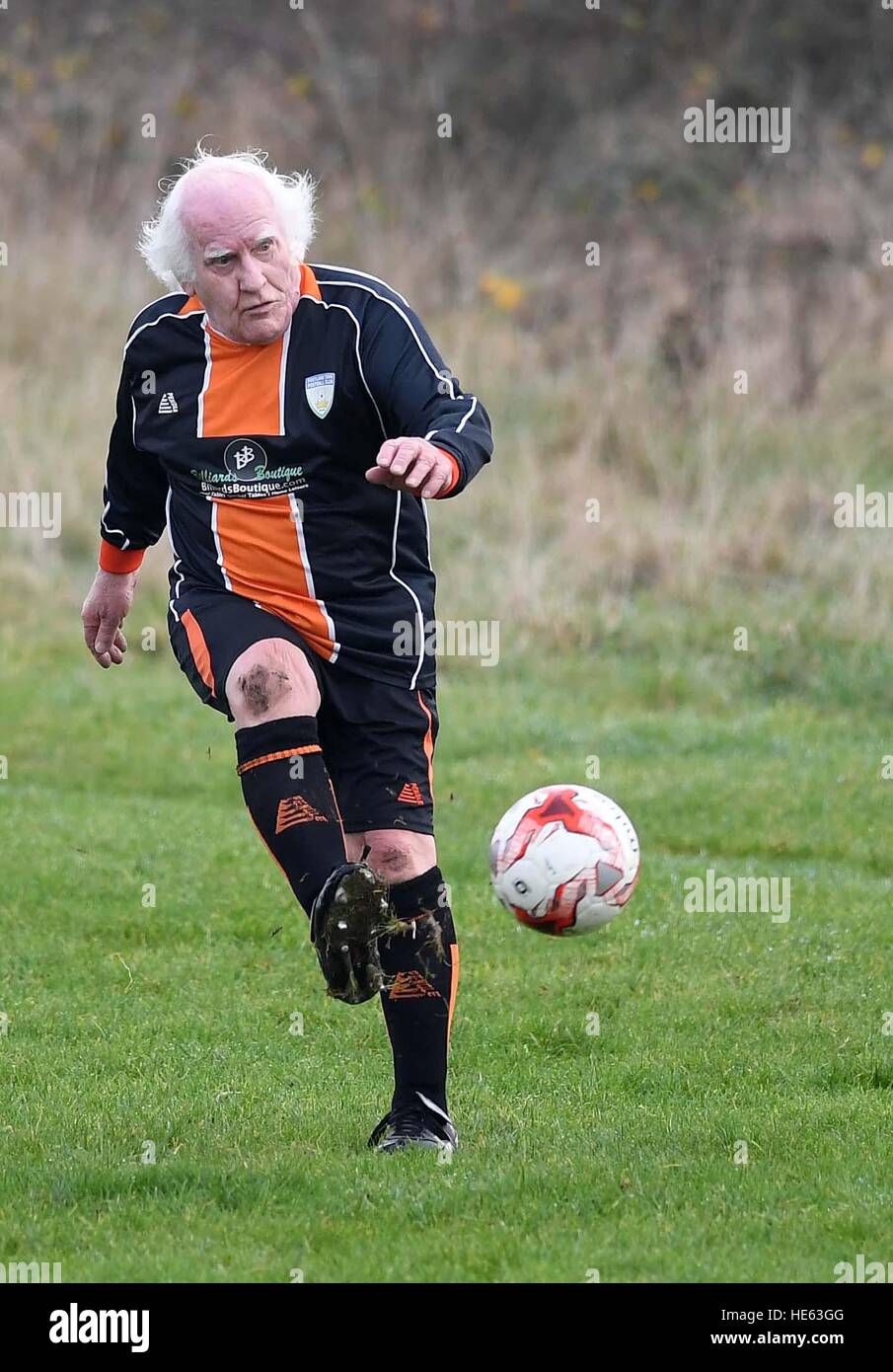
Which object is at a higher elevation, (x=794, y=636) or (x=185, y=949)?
(x=794, y=636)

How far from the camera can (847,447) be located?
15.4 meters

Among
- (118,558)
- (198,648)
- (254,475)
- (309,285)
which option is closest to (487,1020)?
(118,558)

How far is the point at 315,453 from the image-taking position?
4.88 m

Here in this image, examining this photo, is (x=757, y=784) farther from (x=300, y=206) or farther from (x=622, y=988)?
(x=300, y=206)

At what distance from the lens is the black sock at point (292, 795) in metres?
4.60

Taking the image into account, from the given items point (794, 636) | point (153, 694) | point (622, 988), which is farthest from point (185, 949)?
point (794, 636)

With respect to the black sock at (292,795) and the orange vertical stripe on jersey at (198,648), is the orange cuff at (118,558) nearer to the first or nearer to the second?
the orange vertical stripe on jersey at (198,648)

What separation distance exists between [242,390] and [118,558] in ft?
2.81

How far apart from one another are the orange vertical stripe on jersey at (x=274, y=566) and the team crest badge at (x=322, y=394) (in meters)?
0.24

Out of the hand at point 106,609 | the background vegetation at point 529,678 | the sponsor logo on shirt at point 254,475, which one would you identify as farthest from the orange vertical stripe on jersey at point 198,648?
the background vegetation at point 529,678

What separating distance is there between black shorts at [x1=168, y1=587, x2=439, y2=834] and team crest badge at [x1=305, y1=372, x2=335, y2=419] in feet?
1.70

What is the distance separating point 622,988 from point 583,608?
6186mm

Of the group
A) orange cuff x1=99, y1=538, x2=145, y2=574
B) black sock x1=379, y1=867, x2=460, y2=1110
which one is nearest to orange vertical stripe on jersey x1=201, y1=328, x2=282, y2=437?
orange cuff x1=99, y1=538, x2=145, y2=574
